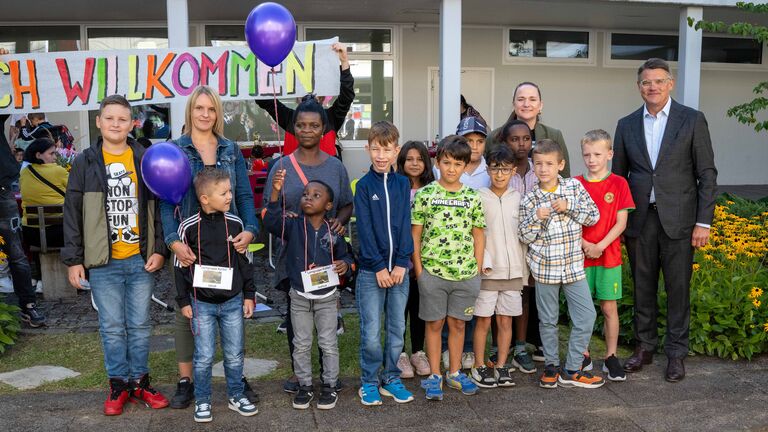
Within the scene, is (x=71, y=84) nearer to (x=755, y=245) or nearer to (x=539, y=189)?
(x=539, y=189)

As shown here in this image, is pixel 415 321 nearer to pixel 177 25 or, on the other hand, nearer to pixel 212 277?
pixel 212 277

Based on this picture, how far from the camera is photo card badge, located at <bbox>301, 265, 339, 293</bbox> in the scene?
151 inches

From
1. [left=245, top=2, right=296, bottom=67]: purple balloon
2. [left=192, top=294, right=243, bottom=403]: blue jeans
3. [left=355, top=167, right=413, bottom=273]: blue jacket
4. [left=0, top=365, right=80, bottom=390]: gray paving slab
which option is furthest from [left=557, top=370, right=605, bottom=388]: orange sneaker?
[left=0, top=365, right=80, bottom=390]: gray paving slab

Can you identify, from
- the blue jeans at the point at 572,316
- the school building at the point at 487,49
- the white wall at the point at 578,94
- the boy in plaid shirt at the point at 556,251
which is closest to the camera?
the boy in plaid shirt at the point at 556,251

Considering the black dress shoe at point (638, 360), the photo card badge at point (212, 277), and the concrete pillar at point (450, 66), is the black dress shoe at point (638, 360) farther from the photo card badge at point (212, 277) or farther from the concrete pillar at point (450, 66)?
the concrete pillar at point (450, 66)

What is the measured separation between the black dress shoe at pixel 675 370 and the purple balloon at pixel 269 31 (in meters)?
3.17

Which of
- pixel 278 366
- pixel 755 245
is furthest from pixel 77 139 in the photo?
pixel 755 245

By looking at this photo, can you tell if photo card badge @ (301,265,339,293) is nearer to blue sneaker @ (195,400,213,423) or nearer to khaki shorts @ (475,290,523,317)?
blue sneaker @ (195,400,213,423)

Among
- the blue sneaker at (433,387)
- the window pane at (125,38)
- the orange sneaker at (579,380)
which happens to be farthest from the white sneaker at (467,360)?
the window pane at (125,38)

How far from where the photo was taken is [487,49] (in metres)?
12.9

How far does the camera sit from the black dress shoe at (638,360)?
15.0ft

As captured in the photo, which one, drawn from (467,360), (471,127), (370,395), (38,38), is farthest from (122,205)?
(38,38)

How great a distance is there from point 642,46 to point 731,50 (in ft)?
6.87

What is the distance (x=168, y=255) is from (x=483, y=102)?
9.91 meters
